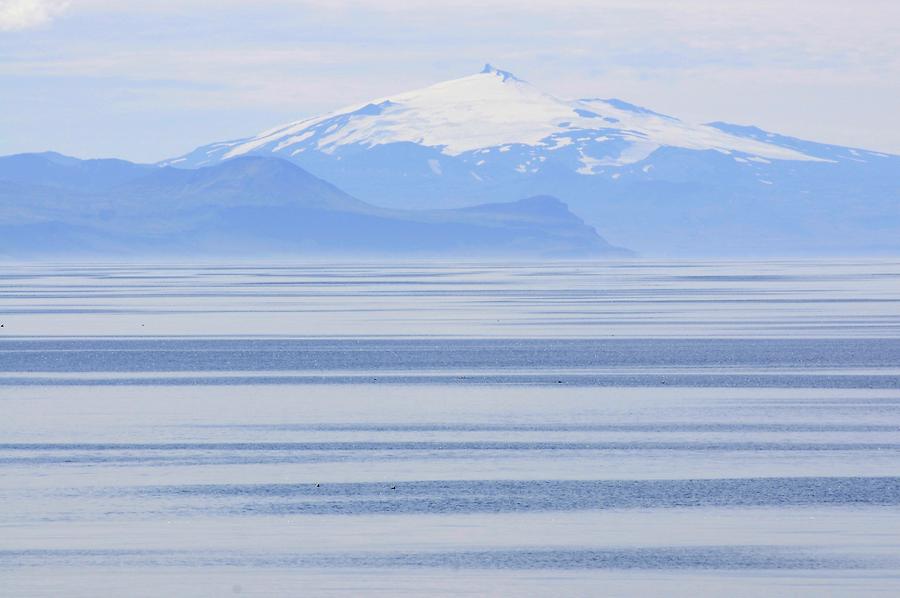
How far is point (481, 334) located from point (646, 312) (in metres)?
21.3

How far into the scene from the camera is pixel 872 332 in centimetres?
7212

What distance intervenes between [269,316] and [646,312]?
1852 centimetres

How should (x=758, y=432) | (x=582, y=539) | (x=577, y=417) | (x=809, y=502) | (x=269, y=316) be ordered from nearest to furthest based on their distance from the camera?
(x=582, y=539), (x=809, y=502), (x=758, y=432), (x=577, y=417), (x=269, y=316)

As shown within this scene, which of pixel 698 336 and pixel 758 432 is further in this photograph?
pixel 698 336

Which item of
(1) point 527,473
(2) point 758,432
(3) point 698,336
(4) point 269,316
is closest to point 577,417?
(2) point 758,432

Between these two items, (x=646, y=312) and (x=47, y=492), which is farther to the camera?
(x=646, y=312)

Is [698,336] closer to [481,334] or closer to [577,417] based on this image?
[481,334]

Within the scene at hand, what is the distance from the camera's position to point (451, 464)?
3334 centimetres

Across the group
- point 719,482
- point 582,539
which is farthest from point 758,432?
point 582,539

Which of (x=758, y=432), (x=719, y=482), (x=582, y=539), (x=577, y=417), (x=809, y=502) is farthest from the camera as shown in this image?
(x=577, y=417)

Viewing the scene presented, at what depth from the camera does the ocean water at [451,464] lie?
23.8m

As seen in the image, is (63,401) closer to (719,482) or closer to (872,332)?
(719,482)

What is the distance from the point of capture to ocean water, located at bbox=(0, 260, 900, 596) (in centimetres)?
2377

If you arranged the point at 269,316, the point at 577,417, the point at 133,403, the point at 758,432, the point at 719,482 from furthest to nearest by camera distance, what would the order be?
1. the point at 269,316
2. the point at 133,403
3. the point at 577,417
4. the point at 758,432
5. the point at 719,482
